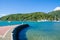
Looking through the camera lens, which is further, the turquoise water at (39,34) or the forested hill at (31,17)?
the forested hill at (31,17)

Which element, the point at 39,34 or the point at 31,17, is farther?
the point at 31,17

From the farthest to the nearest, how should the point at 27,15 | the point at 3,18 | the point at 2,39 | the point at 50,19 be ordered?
1. the point at 3,18
2. the point at 27,15
3. the point at 50,19
4. the point at 2,39

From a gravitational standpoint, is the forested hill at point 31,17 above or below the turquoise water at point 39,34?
above

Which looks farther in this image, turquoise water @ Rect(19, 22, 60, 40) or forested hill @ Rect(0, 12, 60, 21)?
forested hill @ Rect(0, 12, 60, 21)

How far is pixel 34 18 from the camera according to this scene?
166125mm

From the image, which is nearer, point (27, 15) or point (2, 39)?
point (2, 39)

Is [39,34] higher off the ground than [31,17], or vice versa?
[31,17]

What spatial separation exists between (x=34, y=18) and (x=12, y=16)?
23.9 metres

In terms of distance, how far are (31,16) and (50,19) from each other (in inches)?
758

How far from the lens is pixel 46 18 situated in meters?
161

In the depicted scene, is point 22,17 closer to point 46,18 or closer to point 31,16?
point 31,16

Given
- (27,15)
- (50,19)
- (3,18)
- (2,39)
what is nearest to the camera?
(2,39)

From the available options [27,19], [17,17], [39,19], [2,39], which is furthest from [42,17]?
[2,39]

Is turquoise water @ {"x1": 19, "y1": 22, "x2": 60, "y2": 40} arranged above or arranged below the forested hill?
below
